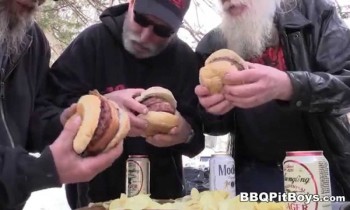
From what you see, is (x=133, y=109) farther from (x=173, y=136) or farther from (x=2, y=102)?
(x=2, y=102)

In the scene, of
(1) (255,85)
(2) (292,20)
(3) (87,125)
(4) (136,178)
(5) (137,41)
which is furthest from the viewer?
(5) (137,41)

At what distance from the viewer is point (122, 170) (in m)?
1.77

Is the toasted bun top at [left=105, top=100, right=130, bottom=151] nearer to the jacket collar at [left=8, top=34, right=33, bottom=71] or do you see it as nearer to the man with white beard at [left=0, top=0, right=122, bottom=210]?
the man with white beard at [left=0, top=0, right=122, bottom=210]

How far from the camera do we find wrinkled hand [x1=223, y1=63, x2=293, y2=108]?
1218 millimetres

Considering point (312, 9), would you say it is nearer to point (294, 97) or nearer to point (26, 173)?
point (294, 97)

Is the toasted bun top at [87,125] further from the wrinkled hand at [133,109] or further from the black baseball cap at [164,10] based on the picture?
the black baseball cap at [164,10]

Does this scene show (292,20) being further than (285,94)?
Yes

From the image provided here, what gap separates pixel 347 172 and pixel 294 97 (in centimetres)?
37

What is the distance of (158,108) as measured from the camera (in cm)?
139

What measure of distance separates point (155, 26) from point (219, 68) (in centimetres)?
Answer: 48

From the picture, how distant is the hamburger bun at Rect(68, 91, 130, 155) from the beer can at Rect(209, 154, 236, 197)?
0.31 meters

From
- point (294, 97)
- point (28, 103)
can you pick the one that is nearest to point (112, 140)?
point (294, 97)

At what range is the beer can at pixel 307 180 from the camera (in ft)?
3.38

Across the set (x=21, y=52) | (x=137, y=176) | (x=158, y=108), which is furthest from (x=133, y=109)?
(x=21, y=52)
